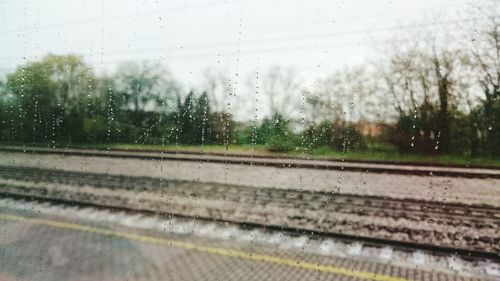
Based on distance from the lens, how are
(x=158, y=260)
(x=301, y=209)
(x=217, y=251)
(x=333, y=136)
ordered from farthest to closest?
(x=333, y=136) → (x=301, y=209) → (x=217, y=251) → (x=158, y=260)

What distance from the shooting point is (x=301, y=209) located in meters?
10.4

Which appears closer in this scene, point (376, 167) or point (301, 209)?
point (301, 209)

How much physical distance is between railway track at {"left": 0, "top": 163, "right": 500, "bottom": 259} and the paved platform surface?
137cm

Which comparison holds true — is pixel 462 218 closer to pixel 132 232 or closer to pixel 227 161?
pixel 132 232

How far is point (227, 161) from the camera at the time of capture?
70.6 ft

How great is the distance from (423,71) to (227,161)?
52.1ft

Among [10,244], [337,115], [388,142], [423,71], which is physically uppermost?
[423,71]

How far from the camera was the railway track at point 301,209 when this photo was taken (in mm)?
7979

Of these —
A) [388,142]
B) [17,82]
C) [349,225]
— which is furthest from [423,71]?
[17,82]

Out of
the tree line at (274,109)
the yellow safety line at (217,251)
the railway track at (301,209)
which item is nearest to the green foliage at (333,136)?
the tree line at (274,109)

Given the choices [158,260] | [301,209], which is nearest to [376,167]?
[301,209]

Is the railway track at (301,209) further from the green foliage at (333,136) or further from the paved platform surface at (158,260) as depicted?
the green foliage at (333,136)

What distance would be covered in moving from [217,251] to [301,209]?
3.69 m

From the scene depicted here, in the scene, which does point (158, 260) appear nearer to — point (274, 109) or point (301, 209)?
point (301, 209)
